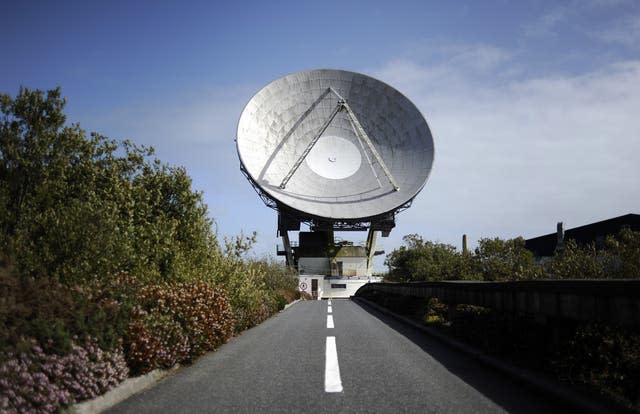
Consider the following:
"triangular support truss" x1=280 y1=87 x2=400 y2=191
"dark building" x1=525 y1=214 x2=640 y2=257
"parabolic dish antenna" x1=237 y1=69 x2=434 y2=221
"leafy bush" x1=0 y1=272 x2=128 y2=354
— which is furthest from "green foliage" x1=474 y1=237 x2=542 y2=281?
"leafy bush" x1=0 y1=272 x2=128 y2=354

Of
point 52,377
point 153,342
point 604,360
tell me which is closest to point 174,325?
point 153,342

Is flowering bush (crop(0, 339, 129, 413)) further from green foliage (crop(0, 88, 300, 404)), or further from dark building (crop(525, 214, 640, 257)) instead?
dark building (crop(525, 214, 640, 257))

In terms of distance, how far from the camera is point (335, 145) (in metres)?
57.8

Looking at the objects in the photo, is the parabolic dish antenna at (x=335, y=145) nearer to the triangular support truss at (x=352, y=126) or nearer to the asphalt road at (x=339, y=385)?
the triangular support truss at (x=352, y=126)

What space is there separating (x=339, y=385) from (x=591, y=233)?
55.6m

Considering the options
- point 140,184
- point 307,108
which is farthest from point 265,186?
point 140,184

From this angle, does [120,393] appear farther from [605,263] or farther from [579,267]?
[605,263]

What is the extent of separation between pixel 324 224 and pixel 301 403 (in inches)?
2165

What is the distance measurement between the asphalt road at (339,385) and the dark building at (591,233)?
129 feet

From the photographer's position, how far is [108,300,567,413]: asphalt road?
7023mm

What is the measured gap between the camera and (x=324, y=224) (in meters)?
62.2

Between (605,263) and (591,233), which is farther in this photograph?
(591,233)


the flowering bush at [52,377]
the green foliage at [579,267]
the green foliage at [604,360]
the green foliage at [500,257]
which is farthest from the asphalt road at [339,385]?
the green foliage at [500,257]

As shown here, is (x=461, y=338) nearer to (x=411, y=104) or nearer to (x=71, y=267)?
(x=71, y=267)
